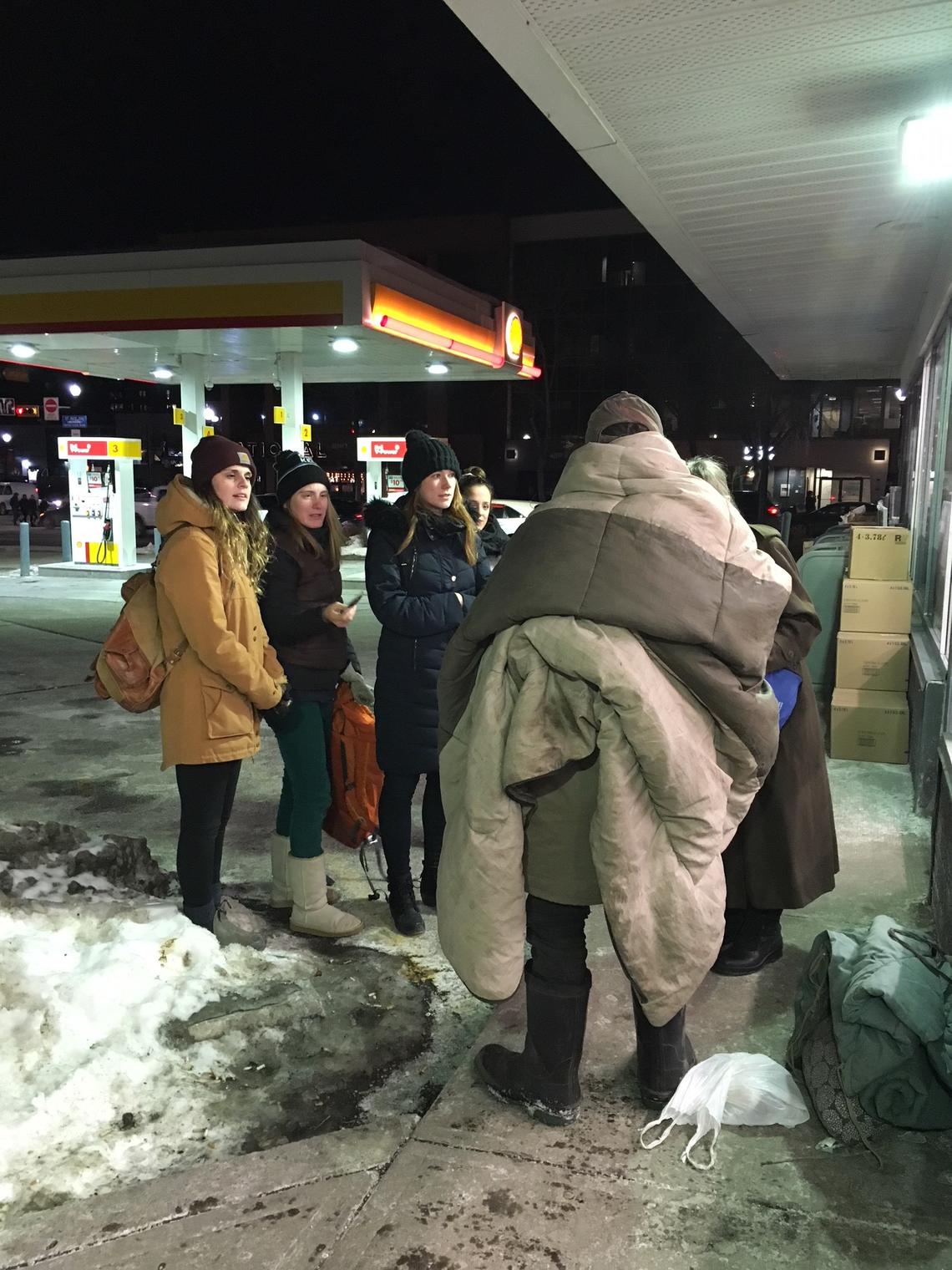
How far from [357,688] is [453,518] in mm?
829

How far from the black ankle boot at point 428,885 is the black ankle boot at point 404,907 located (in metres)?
0.18

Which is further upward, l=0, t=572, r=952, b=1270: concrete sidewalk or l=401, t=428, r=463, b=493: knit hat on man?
l=401, t=428, r=463, b=493: knit hat on man

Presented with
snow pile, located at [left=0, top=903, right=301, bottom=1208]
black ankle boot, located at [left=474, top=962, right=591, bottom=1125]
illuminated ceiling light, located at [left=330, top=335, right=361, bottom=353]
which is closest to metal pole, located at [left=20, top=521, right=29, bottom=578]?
illuminated ceiling light, located at [left=330, top=335, right=361, bottom=353]

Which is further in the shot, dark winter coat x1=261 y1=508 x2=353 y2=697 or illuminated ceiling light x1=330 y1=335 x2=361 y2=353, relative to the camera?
illuminated ceiling light x1=330 y1=335 x2=361 y2=353

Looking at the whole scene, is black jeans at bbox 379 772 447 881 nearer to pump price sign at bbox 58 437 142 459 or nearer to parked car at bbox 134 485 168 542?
pump price sign at bbox 58 437 142 459

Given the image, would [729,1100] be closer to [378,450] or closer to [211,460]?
[211,460]

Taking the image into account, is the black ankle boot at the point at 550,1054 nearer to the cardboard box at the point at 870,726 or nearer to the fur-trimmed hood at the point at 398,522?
the fur-trimmed hood at the point at 398,522

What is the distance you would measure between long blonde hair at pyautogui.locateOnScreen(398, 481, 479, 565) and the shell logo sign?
14.4 metres

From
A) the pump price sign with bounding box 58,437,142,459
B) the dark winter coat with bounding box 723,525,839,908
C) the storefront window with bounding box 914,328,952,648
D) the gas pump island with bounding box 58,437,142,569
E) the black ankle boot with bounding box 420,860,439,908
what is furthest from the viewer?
the gas pump island with bounding box 58,437,142,569

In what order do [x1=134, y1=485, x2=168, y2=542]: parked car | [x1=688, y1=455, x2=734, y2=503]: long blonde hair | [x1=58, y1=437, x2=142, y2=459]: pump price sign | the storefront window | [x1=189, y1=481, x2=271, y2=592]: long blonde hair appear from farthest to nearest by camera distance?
[x1=134, y1=485, x2=168, y2=542]: parked car
[x1=58, y1=437, x2=142, y2=459]: pump price sign
the storefront window
[x1=189, y1=481, x2=271, y2=592]: long blonde hair
[x1=688, y1=455, x2=734, y2=503]: long blonde hair

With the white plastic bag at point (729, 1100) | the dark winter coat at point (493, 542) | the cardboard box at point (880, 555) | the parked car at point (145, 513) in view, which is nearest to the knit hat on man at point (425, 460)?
the dark winter coat at point (493, 542)

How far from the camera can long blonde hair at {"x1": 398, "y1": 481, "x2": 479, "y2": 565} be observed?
3.94 m

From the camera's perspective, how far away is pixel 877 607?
20.9 feet

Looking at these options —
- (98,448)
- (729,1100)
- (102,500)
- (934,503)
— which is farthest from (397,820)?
(102,500)
